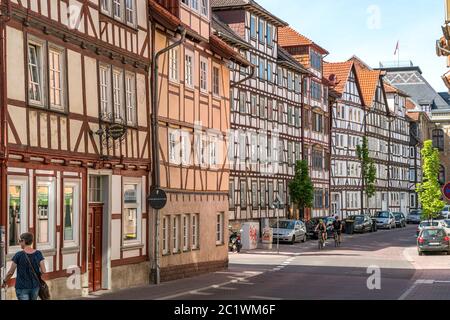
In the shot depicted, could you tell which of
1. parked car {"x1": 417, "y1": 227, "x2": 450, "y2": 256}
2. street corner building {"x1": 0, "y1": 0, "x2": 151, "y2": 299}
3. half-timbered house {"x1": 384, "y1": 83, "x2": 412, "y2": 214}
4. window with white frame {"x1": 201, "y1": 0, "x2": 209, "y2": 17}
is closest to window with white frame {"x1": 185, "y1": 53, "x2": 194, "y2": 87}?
window with white frame {"x1": 201, "y1": 0, "x2": 209, "y2": 17}

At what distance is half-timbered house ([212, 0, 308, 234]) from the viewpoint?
184 feet

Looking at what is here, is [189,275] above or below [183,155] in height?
below

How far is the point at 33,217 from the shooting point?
20359 mm

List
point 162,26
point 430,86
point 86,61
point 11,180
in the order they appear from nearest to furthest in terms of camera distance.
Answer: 1. point 11,180
2. point 86,61
3. point 162,26
4. point 430,86

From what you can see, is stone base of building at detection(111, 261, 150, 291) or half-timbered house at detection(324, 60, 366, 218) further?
half-timbered house at detection(324, 60, 366, 218)

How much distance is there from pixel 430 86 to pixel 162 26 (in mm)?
105837

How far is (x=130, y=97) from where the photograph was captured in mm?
26391

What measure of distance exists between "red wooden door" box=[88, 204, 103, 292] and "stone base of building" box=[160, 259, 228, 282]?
419 cm

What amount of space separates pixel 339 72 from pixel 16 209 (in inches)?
2705

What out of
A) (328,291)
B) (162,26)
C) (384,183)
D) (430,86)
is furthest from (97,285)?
(430,86)

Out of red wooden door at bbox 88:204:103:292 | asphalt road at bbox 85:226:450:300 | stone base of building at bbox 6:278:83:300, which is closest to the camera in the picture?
stone base of building at bbox 6:278:83:300

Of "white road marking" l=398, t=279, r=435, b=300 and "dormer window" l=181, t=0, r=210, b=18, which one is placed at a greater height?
"dormer window" l=181, t=0, r=210, b=18

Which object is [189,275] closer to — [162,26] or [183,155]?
[183,155]

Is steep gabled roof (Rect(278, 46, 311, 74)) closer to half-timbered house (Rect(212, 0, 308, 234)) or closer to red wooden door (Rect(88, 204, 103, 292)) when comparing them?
half-timbered house (Rect(212, 0, 308, 234))
